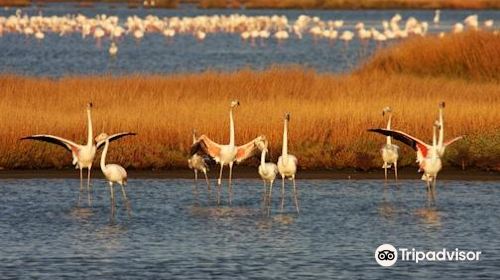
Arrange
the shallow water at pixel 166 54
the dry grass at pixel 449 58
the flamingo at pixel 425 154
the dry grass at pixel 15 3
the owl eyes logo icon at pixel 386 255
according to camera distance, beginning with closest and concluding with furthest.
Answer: the owl eyes logo icon at pixel 386 255, the flamingo at pixel 425 154, the dry grass at pixel 449 58, the shallow water at pixel 166 54, the dry grass at pixel 15 3

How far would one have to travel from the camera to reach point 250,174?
18188 millimetres

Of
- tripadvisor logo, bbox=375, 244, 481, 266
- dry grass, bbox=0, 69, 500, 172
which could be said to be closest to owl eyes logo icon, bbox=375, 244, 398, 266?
tripadvisor logo, bbox=375, 244, 481, 266

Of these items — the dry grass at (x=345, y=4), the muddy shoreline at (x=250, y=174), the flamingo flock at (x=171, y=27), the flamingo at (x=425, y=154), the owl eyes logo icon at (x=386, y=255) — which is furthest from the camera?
the dry grass at (x=345, y=4)

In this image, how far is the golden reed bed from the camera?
1848 centimetres

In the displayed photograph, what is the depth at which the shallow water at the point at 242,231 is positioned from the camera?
12.2 meters

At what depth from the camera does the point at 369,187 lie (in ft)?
57.0

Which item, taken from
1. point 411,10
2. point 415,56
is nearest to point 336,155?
point 415,56

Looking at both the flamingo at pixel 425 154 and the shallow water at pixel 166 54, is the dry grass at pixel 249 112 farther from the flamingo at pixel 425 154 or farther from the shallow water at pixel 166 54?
the shallow water at pixel 166 54

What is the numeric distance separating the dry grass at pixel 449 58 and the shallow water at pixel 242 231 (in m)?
10.9

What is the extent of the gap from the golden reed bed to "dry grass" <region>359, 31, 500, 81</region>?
1.89 ft

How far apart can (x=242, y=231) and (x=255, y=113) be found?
707 cm

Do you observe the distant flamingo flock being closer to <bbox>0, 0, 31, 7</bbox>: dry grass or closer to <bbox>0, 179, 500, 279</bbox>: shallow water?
<bbox>0, 179, 500, 279</bbox>: shallow water

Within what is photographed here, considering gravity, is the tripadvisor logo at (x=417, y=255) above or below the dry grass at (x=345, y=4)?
below

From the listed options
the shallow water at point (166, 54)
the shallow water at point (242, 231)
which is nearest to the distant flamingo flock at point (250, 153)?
the shallow water at point (242, 231)
